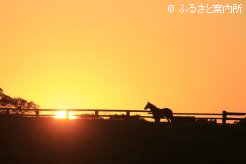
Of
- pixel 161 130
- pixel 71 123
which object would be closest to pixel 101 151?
pixel 161 130

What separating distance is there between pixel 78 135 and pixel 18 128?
3.34 m

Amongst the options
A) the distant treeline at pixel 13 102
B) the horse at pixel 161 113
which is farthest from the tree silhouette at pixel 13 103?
the horse at pixel 161 113

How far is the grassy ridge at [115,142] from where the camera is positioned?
85.4 feet

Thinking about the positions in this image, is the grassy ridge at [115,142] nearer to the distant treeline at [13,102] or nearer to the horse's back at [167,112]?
the horse's back at [167,112]

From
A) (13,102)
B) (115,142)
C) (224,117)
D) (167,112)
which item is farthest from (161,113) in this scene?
(13,102)

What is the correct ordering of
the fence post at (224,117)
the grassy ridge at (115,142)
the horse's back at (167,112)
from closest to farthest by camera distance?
the grassy ridge at (115,142) → the fence post at (224,117) → the horse's back at (167,112)

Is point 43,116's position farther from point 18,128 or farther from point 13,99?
point 13,99

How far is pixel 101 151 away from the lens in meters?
27.4

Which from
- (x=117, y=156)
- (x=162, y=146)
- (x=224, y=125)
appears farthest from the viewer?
(x=224, y=125)

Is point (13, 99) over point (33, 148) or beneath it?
over

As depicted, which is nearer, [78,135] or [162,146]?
[162,146]

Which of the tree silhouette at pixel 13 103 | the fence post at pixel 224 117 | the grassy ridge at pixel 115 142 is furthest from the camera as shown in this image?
the tree silhouette at pixel 13 103

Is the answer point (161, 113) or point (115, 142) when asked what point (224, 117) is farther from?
point (115, 142)

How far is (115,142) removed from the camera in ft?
96.2
